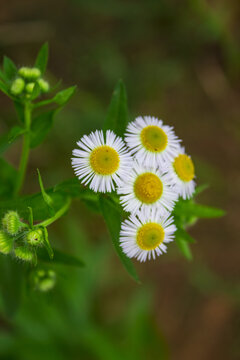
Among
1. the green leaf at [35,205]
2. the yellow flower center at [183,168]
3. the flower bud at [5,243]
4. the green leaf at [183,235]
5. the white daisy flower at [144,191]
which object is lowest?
→ the flower bud at [5,243]

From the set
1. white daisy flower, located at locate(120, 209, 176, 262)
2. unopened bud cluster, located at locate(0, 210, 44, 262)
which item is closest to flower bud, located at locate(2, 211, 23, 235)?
unopened bud cluster, located at locate(0, 210, 44, 262)

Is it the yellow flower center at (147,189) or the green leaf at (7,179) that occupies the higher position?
the yellow flower center at (147,189)

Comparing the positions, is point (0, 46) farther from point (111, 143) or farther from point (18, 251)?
point (18, 251)

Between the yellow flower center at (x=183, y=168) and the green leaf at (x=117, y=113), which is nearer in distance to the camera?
the yellow flower center at (x=183, y=168)

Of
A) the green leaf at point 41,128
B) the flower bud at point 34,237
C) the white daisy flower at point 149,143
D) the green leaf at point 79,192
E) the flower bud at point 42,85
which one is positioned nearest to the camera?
the flower bud at point 34,237

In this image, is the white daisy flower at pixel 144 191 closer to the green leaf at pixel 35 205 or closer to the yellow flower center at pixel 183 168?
the yellow flower center at pixel 183 168

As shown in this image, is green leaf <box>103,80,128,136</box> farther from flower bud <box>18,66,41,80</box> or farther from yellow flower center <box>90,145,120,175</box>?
flower bud <box>18,66,41,80</box>

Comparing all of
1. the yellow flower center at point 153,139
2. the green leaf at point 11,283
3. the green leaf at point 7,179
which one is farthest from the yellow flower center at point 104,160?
the green leaf at point 11,283

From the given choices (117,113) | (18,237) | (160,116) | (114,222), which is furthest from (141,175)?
(160,116)
